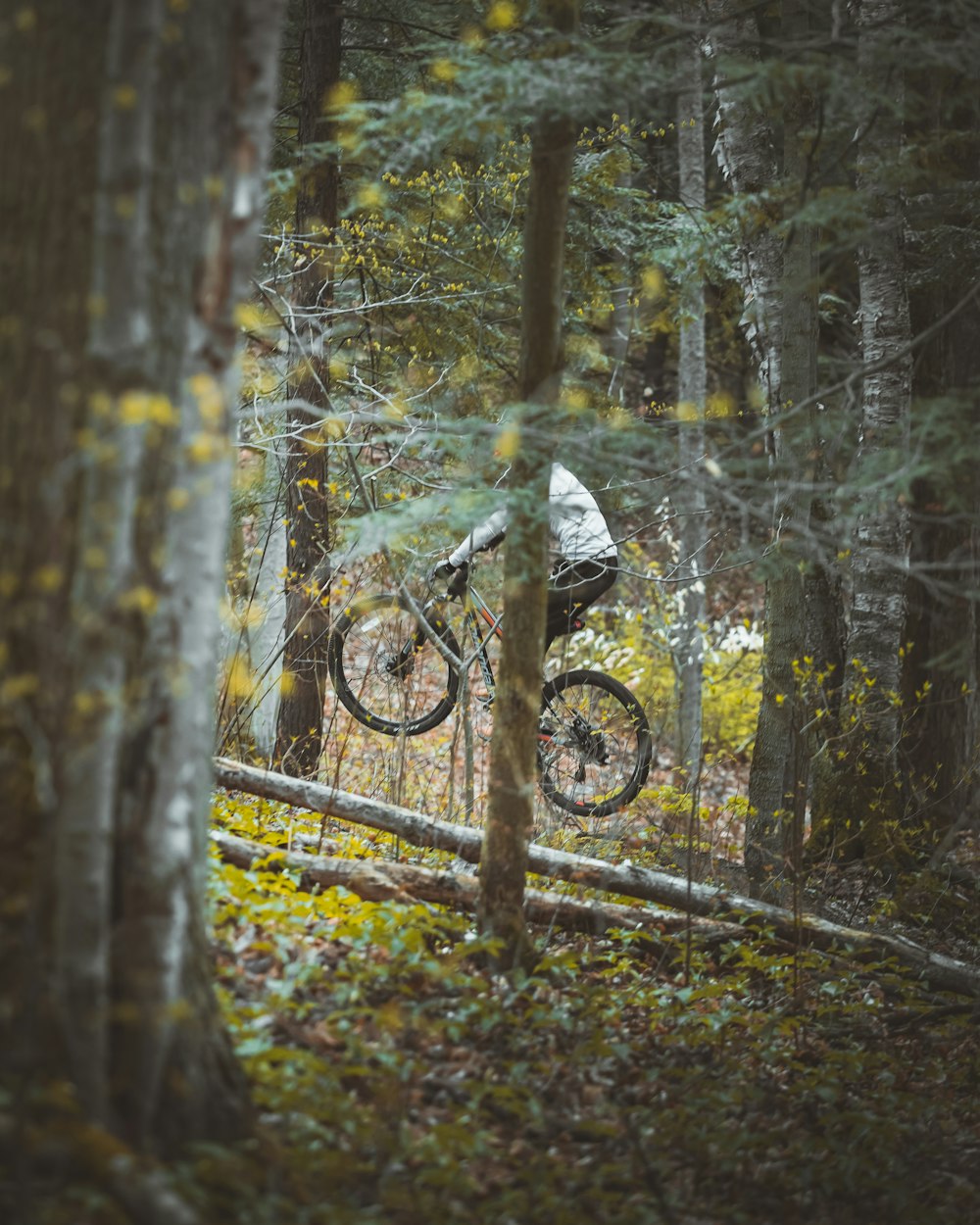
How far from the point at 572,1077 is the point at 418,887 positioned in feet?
4.34

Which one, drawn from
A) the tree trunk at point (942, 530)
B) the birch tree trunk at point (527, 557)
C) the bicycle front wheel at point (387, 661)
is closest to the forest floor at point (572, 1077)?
the birch tree trunk at point (527, 557)

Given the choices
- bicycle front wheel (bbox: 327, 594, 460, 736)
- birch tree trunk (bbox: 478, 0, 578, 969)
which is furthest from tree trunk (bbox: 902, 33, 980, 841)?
birch tree trunk (bbox: 478, 0, 578, 969)

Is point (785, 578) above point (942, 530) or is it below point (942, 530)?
below

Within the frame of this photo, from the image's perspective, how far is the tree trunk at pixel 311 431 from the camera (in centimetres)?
807

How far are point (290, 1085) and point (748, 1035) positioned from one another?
7.81 ft

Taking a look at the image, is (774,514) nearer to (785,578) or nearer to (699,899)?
(785,578)

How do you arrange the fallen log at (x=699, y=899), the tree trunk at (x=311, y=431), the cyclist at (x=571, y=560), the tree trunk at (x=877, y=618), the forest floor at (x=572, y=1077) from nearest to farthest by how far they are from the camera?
the forest floor at (x=572, y=1077), the fallen log at (x=699, y=899), the cyclist at (x=571, y=560), the tree trunk at (x=877, y=618), the tree trunk at (x=311, y=431)

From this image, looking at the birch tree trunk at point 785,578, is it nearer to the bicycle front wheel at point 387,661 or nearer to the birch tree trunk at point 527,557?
the bicycle front wheel at point 387,661

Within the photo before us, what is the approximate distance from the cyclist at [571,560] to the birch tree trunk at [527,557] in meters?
1.90

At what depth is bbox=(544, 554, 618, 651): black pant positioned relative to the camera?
284 inches

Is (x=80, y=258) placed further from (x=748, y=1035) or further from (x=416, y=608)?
(x=416, y=608)

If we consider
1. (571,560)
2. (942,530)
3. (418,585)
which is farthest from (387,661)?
(942,530)

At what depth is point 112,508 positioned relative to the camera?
2.48 m

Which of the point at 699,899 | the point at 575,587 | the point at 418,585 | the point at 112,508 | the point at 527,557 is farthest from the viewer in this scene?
the point at 418,585
